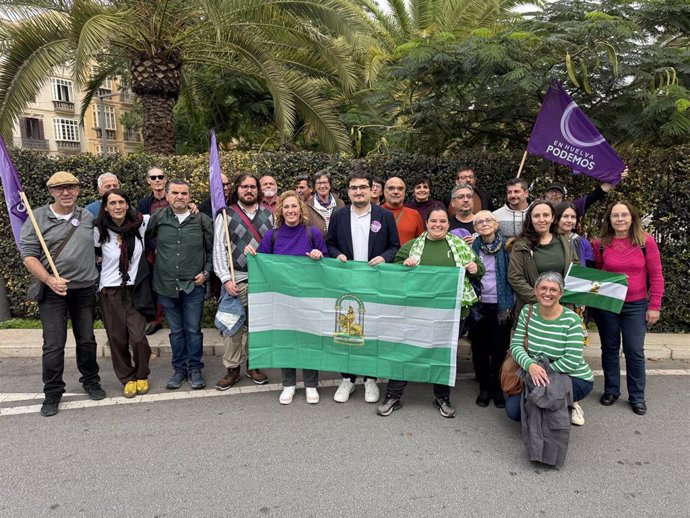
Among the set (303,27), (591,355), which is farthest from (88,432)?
(303,27)

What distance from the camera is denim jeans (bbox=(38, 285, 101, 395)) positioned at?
14.1 ft

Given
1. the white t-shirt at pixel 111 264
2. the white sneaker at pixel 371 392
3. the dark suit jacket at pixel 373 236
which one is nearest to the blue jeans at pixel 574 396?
the white sneaker at pixel 371 392

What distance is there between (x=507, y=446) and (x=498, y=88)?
4.03m

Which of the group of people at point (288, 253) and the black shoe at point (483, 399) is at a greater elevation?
the group of people at point (288, 253)

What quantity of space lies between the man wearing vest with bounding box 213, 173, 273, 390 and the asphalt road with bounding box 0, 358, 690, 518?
1.48 feet

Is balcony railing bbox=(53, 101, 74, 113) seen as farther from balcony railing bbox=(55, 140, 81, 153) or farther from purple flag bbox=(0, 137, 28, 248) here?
purple flag bbox=(0, 137, 28, 248)

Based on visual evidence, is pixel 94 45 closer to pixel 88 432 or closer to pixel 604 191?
pixel 88 432

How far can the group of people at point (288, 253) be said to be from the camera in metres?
4.17

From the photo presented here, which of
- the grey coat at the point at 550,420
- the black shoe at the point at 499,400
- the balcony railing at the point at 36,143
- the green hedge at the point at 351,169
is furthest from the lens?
the balcony railing at the point at 36,143

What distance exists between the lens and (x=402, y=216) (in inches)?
205

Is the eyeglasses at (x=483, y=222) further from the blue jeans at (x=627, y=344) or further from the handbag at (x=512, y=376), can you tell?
the blue jeans at (x=627, y=344)

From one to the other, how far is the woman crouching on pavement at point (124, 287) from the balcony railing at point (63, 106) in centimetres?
4495

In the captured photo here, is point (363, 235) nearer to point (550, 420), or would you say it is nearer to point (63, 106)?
point (550, 420)

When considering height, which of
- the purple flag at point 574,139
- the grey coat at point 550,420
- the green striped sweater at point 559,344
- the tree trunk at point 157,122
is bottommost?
the grey coat at point 550,420
